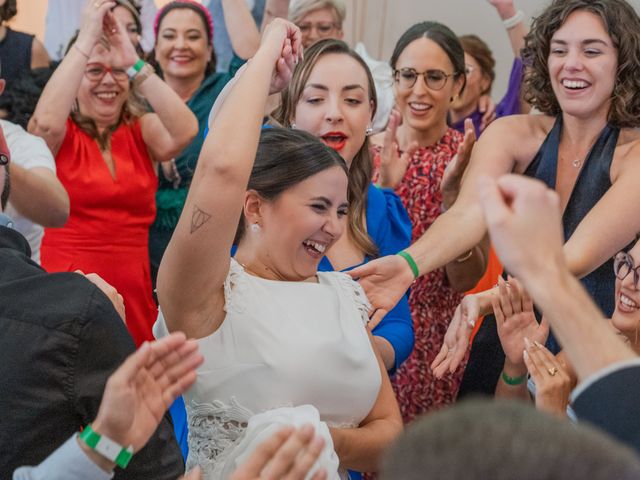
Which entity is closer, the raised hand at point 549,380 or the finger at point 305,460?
the finger at point 305,460

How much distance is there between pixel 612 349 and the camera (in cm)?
108

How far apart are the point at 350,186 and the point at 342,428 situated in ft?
3.07

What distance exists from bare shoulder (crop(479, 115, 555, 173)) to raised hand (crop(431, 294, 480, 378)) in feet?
1.66

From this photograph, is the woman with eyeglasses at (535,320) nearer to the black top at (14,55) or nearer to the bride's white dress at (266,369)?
the bride's white dress at (266,369)

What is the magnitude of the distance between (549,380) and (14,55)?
238 centimetres

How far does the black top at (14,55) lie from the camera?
3609 millimetres

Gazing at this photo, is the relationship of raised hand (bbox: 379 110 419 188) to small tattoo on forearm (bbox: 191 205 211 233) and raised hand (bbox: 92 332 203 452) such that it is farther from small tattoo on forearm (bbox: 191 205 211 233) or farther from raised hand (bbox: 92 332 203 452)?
raised hand (bbox: 92 332 203 452)

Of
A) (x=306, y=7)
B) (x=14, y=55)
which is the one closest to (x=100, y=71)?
(x=14, y=55)

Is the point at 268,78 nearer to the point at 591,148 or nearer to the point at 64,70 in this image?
the point at 591,148

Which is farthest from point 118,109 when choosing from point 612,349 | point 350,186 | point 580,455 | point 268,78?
point 580,455

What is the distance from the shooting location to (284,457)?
1.21 meters

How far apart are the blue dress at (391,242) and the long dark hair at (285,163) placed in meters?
0.53

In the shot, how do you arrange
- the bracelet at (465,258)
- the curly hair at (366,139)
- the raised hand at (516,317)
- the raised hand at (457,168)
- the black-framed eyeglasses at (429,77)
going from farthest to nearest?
the black-framed eyeglasses at (429,77)
the bracelet at (465,258)
the raised hand at (457,168)
the curly hair at (366,139)
the raised hand at (516,317)

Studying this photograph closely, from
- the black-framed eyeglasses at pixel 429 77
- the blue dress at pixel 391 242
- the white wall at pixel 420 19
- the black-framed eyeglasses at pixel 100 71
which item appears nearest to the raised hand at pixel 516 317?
the blue dress at pixel 391 242
